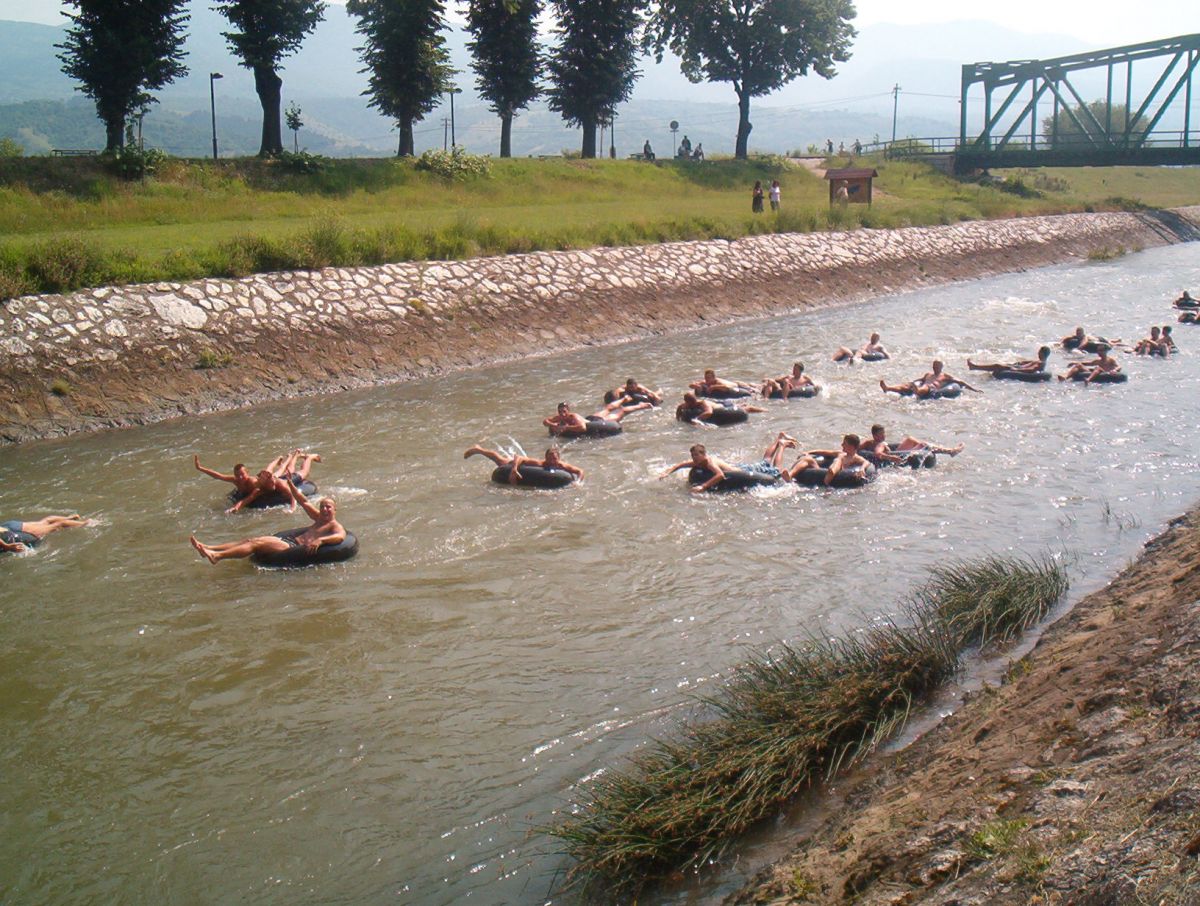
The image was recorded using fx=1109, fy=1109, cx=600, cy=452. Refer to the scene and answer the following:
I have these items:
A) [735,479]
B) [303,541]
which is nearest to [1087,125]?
[735,479]

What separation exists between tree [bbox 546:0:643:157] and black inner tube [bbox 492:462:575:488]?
4913 centimetres

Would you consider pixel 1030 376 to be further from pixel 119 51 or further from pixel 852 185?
pixel 119 51

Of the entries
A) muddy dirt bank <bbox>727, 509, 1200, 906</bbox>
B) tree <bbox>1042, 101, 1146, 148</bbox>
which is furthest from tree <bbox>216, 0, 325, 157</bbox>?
tree <bbox>1042, 101, 1146, 148</bbox>

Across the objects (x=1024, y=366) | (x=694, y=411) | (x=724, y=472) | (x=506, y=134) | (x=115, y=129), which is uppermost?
(x=506, y=134)

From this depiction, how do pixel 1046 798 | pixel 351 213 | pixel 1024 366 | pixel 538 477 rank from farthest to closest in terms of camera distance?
1. pixel 351 213
2. pixel 1024 366
3. pixel 538 477
4. pixel 1046 798

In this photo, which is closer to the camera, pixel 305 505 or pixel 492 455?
pixel 305 505

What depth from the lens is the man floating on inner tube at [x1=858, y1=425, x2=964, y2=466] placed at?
18250 millimetres

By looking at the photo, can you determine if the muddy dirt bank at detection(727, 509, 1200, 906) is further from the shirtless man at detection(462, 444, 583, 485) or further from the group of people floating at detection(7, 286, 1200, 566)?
the shirtless man at detection(462, 444, 583, 485)

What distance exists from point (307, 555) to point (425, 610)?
7.48 feet

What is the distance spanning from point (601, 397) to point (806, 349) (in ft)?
27.7

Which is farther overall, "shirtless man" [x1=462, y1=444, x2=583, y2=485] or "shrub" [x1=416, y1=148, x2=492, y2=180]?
"shrub" [x1=416, y1=148, x2=492, y2=180]

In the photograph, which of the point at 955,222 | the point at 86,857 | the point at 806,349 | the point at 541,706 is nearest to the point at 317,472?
the point at 541,706

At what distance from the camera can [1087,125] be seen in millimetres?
135750

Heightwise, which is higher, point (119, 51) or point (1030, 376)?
point (119, 51)
